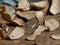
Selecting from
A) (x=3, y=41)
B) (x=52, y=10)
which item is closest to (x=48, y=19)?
(x=52, y=10)

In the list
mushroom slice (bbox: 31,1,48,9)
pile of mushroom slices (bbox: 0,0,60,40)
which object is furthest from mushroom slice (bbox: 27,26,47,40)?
mushroom slice (bbox: 31,1,48,9)

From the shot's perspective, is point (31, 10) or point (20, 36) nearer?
point (20, 36)

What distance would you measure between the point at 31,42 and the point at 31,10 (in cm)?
18

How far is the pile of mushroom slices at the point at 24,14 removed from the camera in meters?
0.84

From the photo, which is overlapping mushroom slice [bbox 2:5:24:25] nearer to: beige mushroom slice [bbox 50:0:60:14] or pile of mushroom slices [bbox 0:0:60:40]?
pile of mushroom slices [bbox 0:0:60:40]

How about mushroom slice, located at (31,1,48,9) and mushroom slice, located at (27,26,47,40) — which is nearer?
mushroom slice, located at (27,26,47,40)

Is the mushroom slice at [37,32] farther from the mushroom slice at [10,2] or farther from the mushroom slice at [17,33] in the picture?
the mushroom slice at [10,2]

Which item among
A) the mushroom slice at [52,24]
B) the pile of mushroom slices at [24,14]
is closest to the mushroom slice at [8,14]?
the pile of mushroom slices at [24,14]

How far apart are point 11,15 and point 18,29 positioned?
0.06 m

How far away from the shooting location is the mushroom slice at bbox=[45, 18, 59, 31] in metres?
0.86

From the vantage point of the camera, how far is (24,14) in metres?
0.91

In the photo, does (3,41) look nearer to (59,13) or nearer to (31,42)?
(31,42)

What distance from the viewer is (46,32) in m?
0.85

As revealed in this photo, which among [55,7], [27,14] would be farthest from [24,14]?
[55,7]
